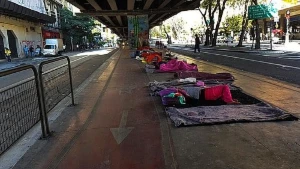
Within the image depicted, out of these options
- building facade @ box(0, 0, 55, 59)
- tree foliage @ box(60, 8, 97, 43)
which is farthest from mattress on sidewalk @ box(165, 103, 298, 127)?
tree foliage @ box(60, 8, 97, 43)

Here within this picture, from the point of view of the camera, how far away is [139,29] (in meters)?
39.1

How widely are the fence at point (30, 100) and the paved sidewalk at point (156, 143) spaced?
542 mm

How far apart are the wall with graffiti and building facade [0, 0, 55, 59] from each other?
1241 cm

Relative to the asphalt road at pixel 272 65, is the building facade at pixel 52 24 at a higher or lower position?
higher

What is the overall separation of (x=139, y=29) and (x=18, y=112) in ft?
108

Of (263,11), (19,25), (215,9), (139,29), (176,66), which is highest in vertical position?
(215,9)

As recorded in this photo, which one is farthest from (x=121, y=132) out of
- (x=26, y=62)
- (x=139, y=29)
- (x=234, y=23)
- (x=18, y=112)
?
(x=234, y=23)

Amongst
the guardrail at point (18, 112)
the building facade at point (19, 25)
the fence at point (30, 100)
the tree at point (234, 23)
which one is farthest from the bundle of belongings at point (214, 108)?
the tree at point (234, 23)

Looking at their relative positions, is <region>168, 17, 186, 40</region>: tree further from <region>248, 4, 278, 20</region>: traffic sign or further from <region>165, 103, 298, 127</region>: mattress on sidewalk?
<region>165, 103, 298, 127</region>: mattress on sidewalk

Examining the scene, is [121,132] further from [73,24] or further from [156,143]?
[73,24]

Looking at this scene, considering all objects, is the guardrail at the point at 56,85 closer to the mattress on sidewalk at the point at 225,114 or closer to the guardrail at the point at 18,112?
the guardrail at the point at 18,112

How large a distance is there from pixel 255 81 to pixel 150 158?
20.9 ft

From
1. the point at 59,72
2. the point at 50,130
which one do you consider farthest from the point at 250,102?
the point at 59,72

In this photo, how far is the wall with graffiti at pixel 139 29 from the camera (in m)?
38.6
